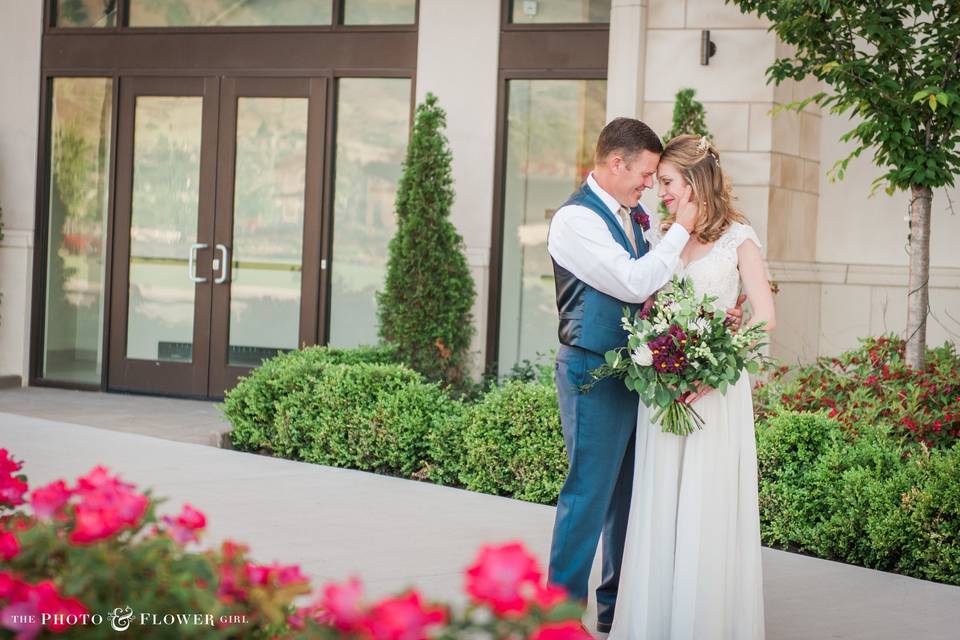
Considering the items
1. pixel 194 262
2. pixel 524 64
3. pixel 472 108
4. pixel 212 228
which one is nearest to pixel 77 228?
pixel 194 262

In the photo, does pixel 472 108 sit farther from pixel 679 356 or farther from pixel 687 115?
pixel 679 356

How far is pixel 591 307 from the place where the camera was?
4.20 meters

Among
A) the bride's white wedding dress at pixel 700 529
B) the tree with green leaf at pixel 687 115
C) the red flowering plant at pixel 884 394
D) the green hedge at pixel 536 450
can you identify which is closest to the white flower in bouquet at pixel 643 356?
the bride's white wedding dress at pixel 700 529

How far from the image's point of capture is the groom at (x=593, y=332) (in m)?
4.16

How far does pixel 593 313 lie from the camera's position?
13.8 feet

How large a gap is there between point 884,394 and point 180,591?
620 cm

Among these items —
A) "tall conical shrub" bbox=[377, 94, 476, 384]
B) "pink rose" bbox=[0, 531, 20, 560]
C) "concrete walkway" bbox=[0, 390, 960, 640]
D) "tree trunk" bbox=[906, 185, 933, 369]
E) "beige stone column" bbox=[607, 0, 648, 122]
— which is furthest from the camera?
"tall conical shrub" bbox=[377, 94, 476, 384]

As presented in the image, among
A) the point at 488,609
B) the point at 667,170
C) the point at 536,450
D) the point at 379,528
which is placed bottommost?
the point at 379,528

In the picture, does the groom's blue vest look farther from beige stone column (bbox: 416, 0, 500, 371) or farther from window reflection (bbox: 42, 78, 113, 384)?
window reflection (bbox: 42, 78, 113, 384)

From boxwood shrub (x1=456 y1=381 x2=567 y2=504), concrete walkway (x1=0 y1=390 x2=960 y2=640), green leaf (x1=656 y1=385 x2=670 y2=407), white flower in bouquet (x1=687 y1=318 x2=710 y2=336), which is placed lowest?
concrete walkway (x1=0 y1=390 x2=960 y2=640)

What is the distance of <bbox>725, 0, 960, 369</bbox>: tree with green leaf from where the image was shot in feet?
23.8

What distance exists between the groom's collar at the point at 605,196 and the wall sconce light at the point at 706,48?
17.6 ft

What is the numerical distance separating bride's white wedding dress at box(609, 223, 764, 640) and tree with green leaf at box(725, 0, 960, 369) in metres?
3.47

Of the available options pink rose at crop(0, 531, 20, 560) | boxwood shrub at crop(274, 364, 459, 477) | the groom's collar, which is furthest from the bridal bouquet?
boxwood shrub at crop(274, 364, 459, 477)
